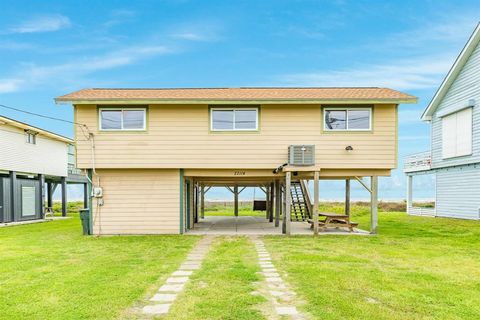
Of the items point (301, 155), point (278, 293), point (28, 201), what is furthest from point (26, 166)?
point (278, 293)

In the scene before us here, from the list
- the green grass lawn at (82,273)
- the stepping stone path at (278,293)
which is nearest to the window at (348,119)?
the green grass lawn at (82,273)

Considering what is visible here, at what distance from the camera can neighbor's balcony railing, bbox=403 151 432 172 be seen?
21266mm

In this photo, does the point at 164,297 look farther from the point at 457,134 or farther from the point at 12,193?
the point at 457,134

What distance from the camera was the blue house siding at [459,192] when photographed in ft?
55.5

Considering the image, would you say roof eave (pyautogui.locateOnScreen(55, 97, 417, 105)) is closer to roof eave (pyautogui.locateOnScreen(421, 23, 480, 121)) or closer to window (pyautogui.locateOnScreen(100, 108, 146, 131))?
window (pyautogui.locateOnScreen(100, 108, 146, 131))

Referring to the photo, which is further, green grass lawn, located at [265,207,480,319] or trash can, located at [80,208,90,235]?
trash can, located at [80,208,90,235]

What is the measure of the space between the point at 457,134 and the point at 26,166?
75.9 ft

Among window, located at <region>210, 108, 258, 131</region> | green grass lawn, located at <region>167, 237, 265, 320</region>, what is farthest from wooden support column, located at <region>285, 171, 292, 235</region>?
green grass lawn, located at <region>167, 237, 265, 320</region>

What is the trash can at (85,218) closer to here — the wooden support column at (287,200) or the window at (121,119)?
the window at (121,119)

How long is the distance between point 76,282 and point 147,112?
24.2 feet

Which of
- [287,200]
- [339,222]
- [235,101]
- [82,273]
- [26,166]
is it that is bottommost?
[339,222]

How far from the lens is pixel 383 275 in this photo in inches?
252

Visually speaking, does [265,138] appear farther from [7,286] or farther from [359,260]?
[7,286]

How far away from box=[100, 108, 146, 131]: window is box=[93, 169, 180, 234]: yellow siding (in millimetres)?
1599
